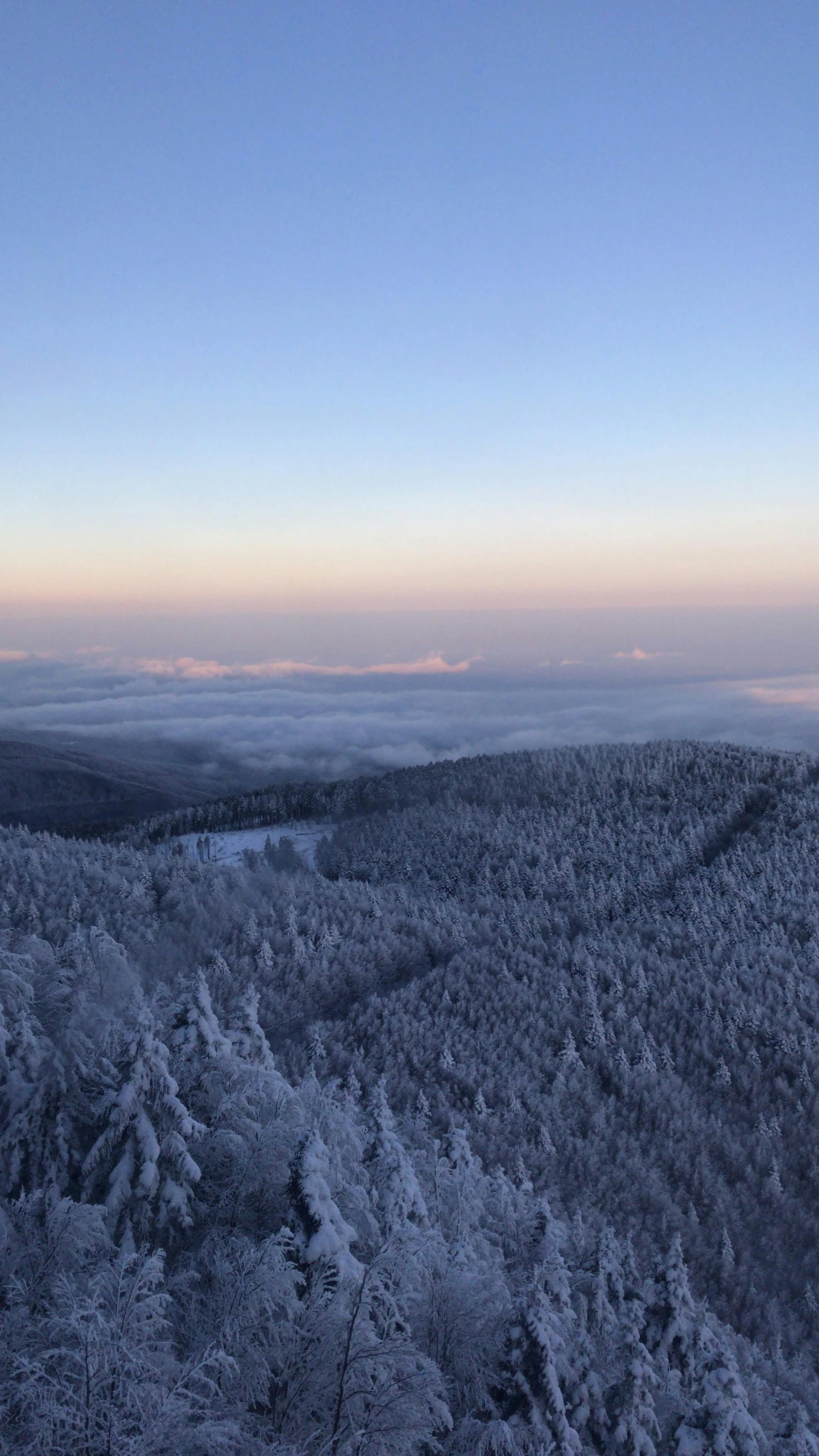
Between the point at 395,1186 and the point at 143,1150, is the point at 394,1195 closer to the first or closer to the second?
the point at 395,1186

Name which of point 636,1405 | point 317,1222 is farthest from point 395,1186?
point 317,1222

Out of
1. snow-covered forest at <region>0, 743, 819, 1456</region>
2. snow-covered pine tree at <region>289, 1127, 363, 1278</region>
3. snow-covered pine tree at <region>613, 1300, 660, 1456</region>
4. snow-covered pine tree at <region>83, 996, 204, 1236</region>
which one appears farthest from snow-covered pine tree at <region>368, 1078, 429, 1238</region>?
snow-covered pine tree at <region>613, 1300, 660, 1456</region>

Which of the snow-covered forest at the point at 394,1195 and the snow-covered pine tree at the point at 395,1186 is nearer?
the snow-covered forest at the point at 394,1195

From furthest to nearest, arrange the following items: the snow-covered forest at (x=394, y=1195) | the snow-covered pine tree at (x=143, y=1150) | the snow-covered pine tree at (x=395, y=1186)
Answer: the snow-covered pine tree at (x=395, y=1186) < the snow-covered pine tree at (x=143, y=1150) < the snow-covered forest at (x=394, y=1195)

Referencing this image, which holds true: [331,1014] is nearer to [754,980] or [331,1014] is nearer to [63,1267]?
[754,980]

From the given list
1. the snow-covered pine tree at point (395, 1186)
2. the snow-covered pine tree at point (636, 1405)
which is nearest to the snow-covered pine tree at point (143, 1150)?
the snow-covered pine tree at point (395, 1186)

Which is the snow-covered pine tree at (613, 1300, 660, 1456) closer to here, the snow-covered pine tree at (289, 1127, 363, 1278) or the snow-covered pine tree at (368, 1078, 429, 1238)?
the snow-covered pine tree at (368, 1078, 429, 1238)

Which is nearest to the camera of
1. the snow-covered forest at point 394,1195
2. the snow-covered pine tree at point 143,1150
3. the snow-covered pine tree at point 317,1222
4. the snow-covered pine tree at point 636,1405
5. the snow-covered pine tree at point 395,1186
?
the snow-covered forest at point 394,1195

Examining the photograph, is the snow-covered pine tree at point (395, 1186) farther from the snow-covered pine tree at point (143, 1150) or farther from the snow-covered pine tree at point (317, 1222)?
the snow-covered pine tree at point (143, 1150)
